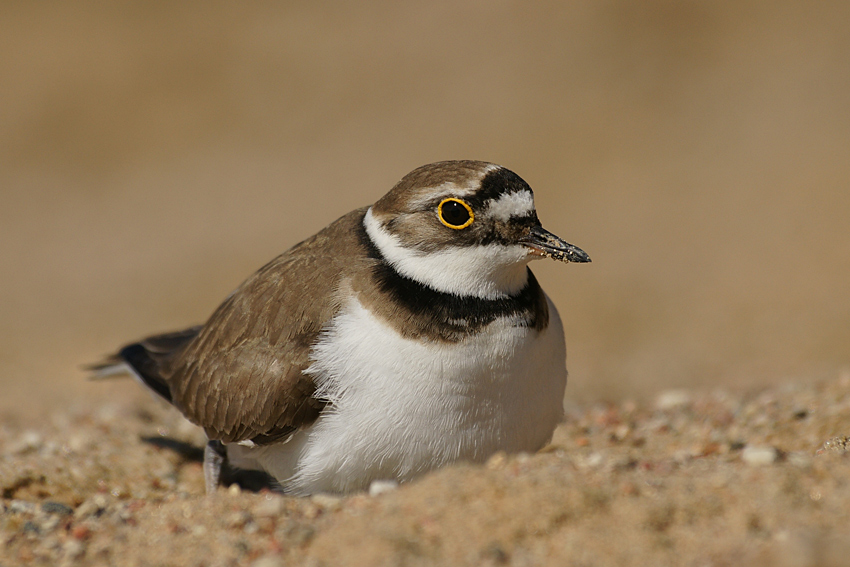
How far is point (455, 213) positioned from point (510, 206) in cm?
30

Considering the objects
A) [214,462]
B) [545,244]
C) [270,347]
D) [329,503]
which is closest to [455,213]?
[545,244]

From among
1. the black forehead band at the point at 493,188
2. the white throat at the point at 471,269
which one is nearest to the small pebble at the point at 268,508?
the white throat at the point at 471,269

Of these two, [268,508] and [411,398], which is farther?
[411,398]

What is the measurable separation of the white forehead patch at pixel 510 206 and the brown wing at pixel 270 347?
86 centimetres

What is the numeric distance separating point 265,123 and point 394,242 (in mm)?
17341

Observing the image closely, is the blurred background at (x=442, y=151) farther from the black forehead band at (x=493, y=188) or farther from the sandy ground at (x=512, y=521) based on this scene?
the sandy ground at (x=512, y=521)

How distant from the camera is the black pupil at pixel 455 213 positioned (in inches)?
190

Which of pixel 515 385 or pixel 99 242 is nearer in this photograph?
pixel 515 385

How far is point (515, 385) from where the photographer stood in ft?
15.9

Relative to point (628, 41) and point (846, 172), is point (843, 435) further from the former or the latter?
point (628, 41)

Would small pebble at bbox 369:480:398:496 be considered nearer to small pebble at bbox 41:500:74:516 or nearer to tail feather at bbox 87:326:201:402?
small pebble at bbox 41:500:74:516

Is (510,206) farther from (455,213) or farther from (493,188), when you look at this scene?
(455,213)

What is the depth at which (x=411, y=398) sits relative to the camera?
15.2 feet

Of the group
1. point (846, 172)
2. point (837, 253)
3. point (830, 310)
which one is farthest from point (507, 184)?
point (846, 172)
